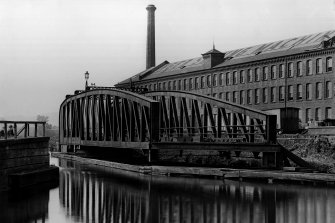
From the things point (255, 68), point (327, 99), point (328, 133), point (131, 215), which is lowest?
point (131, 215)

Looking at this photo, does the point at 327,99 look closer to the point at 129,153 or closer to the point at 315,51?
the point at 315,51

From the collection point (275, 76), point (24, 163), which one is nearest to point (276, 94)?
point (275, 76)

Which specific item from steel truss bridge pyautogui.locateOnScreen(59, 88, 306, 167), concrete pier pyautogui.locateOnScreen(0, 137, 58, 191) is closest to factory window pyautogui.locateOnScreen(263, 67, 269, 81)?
steel truss bridge pyautogui.locateOnScreen(59, 88, 306, 167)

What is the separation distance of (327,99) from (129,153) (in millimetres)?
21642

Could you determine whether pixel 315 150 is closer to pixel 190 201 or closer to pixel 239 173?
pixel 239 173

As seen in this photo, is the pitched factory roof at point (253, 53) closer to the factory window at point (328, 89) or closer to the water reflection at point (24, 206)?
the factory window at point (328, 89)

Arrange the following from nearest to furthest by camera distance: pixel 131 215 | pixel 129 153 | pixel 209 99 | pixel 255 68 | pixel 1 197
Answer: pixel 131 215 < pixel 1 197 < pixel 209 99 < pixel 129 153 < pixel 255 68

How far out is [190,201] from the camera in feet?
75.0

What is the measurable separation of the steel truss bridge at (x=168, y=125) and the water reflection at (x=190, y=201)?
2.99 meters

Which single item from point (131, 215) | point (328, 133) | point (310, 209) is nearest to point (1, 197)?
point (131, 215)

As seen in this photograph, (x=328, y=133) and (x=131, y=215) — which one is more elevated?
(x=328, y=133)

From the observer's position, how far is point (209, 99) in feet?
109

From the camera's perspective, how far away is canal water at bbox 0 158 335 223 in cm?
1947

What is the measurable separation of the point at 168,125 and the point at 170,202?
759 inches
